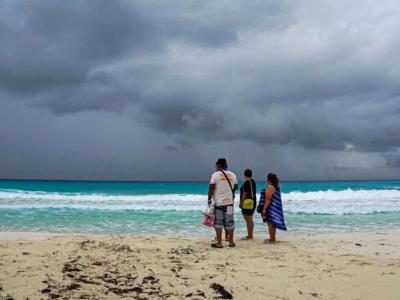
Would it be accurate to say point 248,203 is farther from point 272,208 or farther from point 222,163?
point 222,163

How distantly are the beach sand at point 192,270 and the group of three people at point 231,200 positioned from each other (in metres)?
0.56

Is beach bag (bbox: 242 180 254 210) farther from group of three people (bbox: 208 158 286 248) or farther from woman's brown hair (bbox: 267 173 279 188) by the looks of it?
woman's brown hair (bbox: 267 173 279 188)

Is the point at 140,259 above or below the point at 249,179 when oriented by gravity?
below

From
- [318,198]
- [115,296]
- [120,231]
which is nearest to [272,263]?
[115,296]

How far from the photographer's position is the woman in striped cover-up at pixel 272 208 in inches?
367

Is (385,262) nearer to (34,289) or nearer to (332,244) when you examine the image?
(332,244)

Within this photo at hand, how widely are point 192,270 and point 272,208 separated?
389 centimetres

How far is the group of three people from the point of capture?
863 cm

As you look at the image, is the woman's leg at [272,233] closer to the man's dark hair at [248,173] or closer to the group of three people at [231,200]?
the group of three people at [231,200]

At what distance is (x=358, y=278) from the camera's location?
5629mm

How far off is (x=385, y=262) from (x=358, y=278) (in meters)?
1.68

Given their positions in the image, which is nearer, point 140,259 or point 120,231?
point 140,259

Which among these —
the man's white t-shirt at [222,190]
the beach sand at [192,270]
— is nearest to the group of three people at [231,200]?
the man's white t-shirt at [222,190]

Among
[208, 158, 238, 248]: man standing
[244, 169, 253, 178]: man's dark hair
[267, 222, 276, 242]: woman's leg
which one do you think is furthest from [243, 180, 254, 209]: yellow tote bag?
[208, 158, 238, 248]: man standing
